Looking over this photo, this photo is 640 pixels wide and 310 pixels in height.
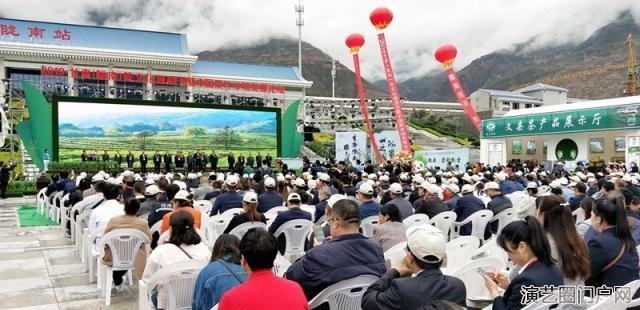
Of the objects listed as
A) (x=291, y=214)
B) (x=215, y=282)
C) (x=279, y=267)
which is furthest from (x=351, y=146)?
(x=215, y=282)

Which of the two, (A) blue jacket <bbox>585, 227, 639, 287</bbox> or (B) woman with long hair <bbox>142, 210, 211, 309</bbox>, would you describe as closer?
(A) blue jacket <bbox>585, 227, 639, 287</bbox>

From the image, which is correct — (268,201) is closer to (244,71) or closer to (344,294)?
(344,294)

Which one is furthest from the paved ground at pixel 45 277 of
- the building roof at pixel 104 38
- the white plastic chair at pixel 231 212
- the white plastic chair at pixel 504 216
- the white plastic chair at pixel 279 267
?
the building roof at pixel 104 38

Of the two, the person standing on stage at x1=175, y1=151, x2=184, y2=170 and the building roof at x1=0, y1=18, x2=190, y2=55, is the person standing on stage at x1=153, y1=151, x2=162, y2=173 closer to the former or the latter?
the person standing on stage at x1=175, y1=151, x2=184, y2=170

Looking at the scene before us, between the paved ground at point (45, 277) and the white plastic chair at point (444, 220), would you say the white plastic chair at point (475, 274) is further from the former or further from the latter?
the paved ground at point (45, 277)

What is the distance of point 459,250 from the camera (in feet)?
13.0

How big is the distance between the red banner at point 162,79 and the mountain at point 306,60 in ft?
283

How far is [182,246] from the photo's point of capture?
3.45 metres

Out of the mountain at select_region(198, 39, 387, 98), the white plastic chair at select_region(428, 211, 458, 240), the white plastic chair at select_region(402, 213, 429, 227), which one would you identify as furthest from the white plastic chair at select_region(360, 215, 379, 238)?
the mountain at select_region(198, 39, 387, 98)

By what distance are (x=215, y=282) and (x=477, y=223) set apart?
4391 millimetres

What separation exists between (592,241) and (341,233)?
152 cm

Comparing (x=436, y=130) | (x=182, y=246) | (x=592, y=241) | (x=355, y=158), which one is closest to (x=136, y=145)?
(x=355, y=158)

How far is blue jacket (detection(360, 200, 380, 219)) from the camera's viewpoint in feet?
19.1

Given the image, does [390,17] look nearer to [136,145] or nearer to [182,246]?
[136,145]
